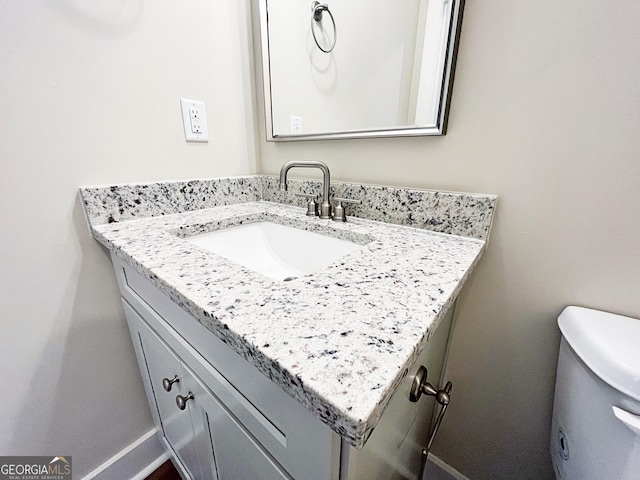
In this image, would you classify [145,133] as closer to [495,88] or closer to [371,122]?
[371,122]

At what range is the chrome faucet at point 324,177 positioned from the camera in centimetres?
72

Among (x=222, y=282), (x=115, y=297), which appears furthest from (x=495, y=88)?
(x=115, y=297)

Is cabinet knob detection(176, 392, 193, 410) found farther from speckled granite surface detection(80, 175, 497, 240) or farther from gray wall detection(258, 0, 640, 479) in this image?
gray wall detection(258, 0, 640, 479)

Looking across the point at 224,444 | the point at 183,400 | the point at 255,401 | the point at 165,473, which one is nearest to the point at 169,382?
the point at 183,400

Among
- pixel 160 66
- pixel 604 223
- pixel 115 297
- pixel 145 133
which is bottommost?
pixel 115 297

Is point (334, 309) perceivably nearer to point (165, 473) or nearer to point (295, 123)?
point (295, 123)

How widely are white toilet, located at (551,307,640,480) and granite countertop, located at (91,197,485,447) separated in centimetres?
22

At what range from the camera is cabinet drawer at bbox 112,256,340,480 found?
10.9 inches

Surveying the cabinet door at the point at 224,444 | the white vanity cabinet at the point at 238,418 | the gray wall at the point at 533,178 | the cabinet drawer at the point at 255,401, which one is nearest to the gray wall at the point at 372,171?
the gray wall at the point at 533,178

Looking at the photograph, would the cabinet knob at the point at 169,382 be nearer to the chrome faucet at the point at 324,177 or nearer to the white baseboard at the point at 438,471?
the chrome faucet at the point at 324,177

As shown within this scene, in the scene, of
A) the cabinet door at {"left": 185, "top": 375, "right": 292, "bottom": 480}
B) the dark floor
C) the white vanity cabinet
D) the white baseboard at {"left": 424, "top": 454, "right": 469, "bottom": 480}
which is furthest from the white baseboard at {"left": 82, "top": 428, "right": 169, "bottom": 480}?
the white baseboard at {"left": 424, "top": 454, "right": 469, "bottom": 480}

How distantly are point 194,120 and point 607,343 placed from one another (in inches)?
43.1

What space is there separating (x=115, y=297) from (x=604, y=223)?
1190 mm

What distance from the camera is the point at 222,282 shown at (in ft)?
1.30
